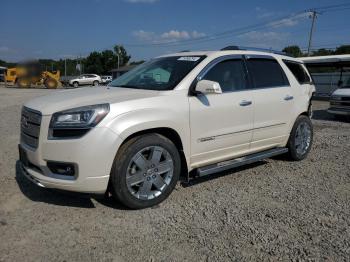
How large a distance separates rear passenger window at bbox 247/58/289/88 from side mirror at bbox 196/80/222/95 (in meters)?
1.19

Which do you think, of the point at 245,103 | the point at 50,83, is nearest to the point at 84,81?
the point at 50,83

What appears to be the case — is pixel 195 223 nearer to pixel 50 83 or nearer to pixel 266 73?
pixel 266 73

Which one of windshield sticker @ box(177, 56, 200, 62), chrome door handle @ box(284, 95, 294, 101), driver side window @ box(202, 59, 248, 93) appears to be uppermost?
windshield sticker @ box(177, 56, 200, 62)

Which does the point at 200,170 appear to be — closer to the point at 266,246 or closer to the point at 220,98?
the point at 220,98

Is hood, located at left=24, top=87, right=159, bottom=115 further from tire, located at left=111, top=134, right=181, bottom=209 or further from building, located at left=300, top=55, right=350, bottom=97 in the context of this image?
building, located at left=300, top=55, right=350, bottom=97

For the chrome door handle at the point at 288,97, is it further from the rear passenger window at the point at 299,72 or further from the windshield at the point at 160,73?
the windshield at the point at 160,73

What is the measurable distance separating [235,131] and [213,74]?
804 millimetres

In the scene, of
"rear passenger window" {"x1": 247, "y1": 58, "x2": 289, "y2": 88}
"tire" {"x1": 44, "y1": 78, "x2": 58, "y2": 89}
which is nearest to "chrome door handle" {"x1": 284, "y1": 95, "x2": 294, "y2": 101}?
"rear passenger window" {"x1": 247, "y1": 58, "x2": 289, "y2": 88}

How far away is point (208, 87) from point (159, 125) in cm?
73

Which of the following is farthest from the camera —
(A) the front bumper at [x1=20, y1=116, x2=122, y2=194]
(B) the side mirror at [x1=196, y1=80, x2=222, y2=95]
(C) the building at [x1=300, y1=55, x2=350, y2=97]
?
(C) the building at [x1=300, y1=55, x2=350, y2=97]

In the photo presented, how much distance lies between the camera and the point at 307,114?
6.34 metres

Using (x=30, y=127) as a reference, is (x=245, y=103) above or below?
above

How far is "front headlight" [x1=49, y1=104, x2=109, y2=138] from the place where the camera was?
3.55 metres

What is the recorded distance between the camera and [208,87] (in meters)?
4.15
